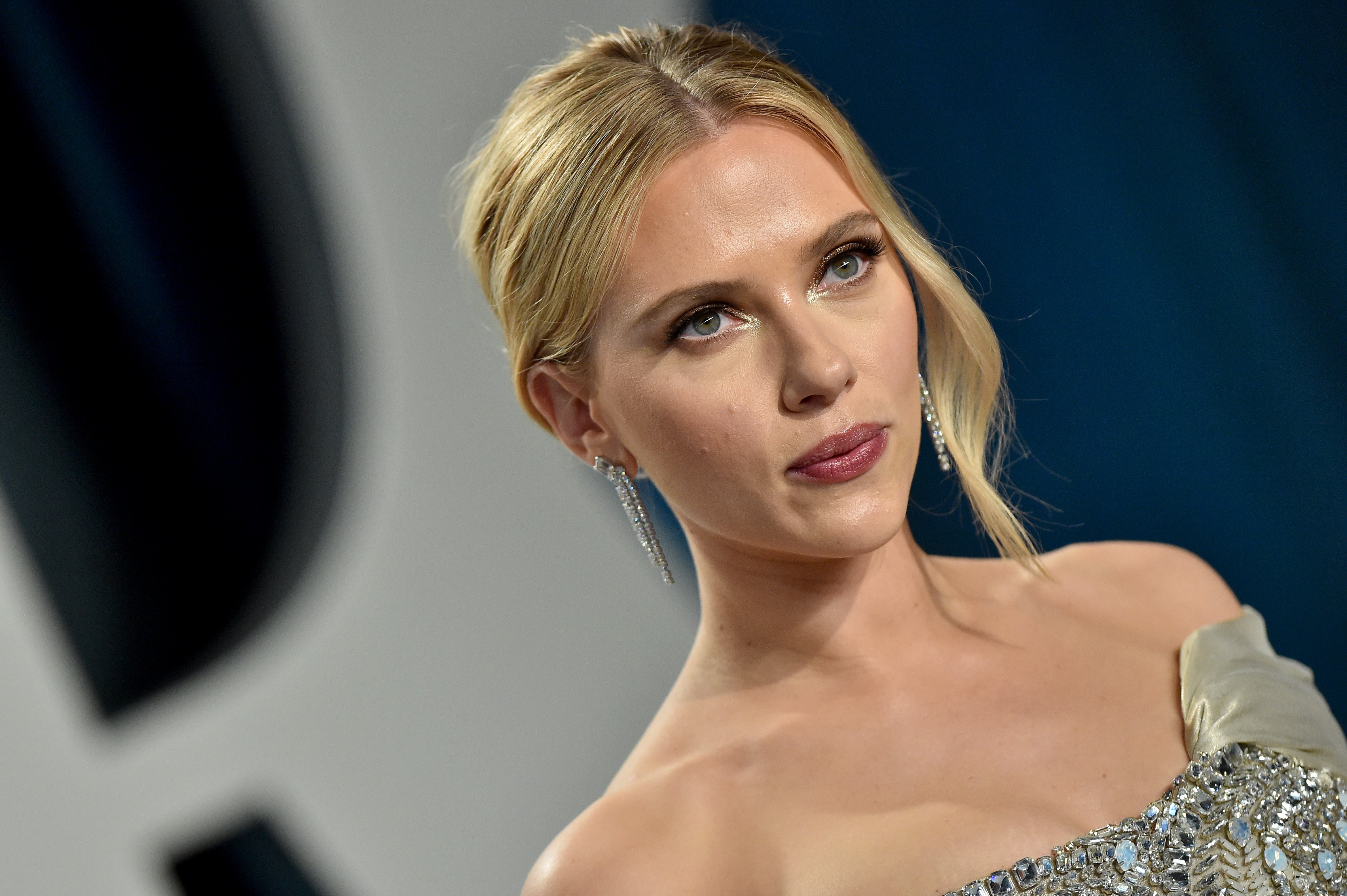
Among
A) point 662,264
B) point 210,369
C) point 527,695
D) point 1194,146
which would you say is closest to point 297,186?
point 210,369

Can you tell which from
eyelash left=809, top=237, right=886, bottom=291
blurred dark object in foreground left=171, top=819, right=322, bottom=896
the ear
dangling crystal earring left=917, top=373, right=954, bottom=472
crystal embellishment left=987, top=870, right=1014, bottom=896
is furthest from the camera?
blurred dark object in foreground left=171, top=819, right=322, bottom=896

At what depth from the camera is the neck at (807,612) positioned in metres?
1.54

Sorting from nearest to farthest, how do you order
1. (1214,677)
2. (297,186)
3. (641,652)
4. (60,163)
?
(1214,677)
(60,163)
(297,186)
(641,652)

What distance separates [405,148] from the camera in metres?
2.49

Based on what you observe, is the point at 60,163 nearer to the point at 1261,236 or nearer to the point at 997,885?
the point at 997,885

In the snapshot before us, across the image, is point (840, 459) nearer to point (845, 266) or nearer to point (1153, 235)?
point (845, 266)

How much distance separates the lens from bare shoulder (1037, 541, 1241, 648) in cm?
168

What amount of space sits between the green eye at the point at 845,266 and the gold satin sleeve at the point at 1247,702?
0.65 metres

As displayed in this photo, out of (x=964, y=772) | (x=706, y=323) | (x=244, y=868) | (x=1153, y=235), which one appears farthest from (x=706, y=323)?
(x=244, y=868)

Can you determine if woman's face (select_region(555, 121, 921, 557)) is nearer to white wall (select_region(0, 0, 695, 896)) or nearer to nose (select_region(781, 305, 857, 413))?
nose (select_region(781, 305, 857, 413))

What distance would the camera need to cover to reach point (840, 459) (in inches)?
52.9

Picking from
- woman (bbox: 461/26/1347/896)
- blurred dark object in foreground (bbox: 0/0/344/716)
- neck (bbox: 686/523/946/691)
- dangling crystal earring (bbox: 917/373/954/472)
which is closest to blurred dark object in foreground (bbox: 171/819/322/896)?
blurred dark object in foreground (bbox: 0/0/344/716)

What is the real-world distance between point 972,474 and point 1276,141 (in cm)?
106

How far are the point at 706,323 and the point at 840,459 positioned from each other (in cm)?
21
